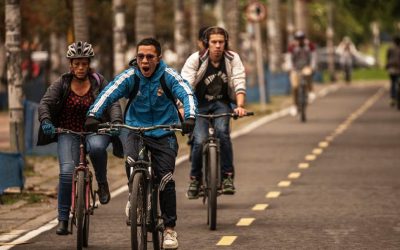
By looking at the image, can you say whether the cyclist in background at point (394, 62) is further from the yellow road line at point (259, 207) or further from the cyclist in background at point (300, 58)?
the yellow road line at point (259, 207)

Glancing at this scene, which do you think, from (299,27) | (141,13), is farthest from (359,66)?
(141,13)

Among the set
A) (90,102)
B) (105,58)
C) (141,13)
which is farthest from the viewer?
(105,58)

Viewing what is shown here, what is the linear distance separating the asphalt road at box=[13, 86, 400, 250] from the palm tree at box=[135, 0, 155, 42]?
258 centimetres

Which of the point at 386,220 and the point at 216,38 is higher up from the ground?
the point at 216,38

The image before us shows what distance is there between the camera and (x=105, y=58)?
55188mm

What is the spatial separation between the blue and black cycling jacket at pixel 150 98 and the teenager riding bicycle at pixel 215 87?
3.06 m

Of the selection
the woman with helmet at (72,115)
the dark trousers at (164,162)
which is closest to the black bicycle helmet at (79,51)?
the woman with helmet at (72,115)

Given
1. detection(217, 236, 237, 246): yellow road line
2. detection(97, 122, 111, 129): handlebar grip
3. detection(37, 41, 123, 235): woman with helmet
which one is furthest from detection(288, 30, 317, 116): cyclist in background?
detection(97, 122, 111, 129): handlebar grip

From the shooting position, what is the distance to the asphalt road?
1255 centimetres

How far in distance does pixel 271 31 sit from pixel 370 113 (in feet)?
54.8

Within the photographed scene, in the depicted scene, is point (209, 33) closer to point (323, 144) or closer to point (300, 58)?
point (323, 144)

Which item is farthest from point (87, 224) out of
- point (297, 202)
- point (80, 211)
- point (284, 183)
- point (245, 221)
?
point (284, 183)

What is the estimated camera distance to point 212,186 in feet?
44.2

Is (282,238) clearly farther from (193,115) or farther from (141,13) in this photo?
(141,13)
